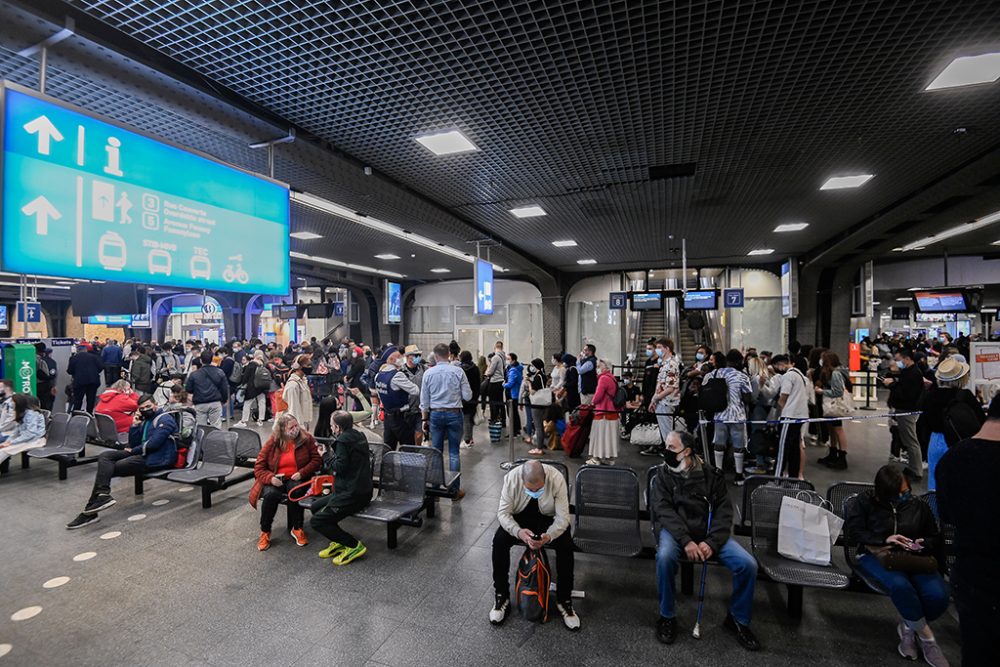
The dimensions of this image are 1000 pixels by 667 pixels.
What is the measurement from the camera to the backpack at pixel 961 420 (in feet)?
11.9

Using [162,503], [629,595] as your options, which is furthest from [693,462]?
[162,503]

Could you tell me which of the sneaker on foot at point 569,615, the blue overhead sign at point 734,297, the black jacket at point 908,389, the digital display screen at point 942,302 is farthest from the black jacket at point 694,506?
the digital display screen at point 942,302

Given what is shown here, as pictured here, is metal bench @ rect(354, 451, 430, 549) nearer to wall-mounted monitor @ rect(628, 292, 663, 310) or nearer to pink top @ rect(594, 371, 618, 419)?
pink top @ rect(594, 371, 618, 419)

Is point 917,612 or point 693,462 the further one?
point 693,462

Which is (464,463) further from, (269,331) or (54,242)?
(269,331)

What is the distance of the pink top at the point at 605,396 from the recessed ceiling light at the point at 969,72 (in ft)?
14.7

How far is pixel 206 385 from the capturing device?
7555mm

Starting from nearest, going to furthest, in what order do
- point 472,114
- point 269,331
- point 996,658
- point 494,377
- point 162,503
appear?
point 996,658
point 472,114
point 162,503
point 494,377
point 269,331

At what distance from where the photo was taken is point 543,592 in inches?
123

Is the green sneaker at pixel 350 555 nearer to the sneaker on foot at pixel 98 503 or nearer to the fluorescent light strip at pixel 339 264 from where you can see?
the sneaker on foot at pixel 98 503

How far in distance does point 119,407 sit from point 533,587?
7.09 meters

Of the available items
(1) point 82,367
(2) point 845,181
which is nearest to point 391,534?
(2) point 845,181

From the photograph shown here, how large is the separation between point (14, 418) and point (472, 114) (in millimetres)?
7258

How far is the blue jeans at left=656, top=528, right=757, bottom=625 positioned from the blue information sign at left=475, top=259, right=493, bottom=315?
6603mm
